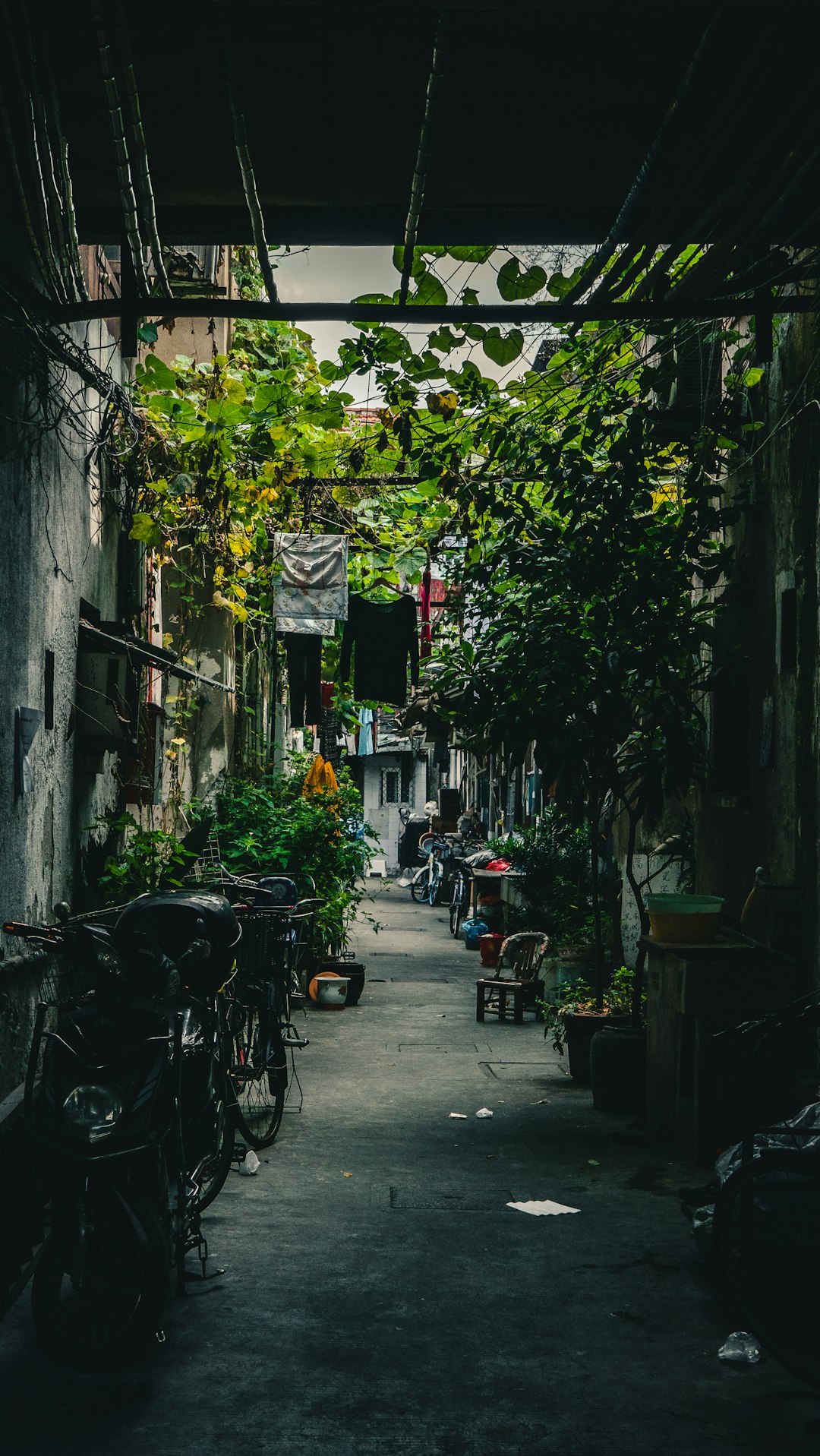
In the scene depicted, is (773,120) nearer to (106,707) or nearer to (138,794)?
(106,707)

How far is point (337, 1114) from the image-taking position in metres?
8.48

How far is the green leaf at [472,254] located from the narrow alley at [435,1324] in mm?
5260

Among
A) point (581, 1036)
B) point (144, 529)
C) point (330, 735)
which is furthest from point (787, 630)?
point (330, 735)

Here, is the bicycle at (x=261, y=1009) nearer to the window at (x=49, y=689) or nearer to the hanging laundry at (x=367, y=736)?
the window at (x=49, y=689)

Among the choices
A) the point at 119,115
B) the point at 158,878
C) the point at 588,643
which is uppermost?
the point at 119,115

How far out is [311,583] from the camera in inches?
520

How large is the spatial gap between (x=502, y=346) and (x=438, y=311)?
5.53ft

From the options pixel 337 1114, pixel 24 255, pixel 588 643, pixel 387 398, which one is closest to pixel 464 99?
pixel 24 255

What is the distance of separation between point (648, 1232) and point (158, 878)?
166 inches

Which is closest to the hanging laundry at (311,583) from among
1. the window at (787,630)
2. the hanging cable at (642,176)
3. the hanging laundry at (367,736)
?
the window at (787,630)

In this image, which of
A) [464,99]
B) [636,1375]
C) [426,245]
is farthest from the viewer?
[426,245]

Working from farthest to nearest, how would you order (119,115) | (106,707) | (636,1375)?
(106,707) → (119,115) → (636,1375)

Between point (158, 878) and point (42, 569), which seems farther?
point (158, 878)

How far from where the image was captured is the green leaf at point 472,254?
6820 millimetres
